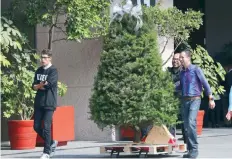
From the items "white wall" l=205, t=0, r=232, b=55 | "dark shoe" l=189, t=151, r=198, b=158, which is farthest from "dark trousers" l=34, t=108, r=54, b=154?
"white wall" l=205, t=0, r=232, b=55

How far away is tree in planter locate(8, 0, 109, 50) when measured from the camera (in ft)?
47.6

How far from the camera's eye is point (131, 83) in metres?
12.7

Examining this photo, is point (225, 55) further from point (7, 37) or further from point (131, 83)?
point (7, 37)

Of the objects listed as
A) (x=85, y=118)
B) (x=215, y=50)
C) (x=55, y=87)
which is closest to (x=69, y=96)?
(x=85, y=118)

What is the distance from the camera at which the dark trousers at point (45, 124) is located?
12969 millimetres

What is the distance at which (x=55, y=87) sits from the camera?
13.2 meters

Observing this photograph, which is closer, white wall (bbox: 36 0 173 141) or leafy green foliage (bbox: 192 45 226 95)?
white wall (bbox: 36 0 173 141)

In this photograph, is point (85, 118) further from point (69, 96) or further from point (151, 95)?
point (151, 95)

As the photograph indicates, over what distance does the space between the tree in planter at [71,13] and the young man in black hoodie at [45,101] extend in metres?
1.64

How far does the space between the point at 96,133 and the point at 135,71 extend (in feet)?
13.3

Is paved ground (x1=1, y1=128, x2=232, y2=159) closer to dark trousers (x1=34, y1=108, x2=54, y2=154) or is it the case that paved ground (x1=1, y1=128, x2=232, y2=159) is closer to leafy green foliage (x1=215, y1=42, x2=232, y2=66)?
dark trousers (x1=34, y1=108, x2=54, y2=154)

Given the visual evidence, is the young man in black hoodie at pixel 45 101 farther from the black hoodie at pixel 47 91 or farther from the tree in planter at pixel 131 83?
the tree in planter at pixel 131 83

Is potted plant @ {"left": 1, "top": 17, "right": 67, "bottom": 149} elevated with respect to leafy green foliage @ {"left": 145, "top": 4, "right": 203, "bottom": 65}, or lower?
lower

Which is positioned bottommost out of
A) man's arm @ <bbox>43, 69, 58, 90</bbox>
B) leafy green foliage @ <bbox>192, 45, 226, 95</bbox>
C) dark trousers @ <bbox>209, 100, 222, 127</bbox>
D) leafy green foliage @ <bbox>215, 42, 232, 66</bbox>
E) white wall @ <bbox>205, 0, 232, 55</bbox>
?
dark trousers @ <bbox>209, 100, 222, 127</bbox>
